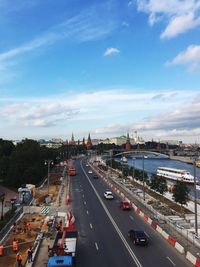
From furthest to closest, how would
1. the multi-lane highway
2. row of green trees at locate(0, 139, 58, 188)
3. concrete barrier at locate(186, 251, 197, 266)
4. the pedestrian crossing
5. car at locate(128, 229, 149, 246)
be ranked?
row of green trees at locate(0, 139, 58, 188)
the pedestrian crossing
car at locate(128, 229, 149, 246)
the multi-lane highway
concrete barrier at locate(186, 251, 197, 266)

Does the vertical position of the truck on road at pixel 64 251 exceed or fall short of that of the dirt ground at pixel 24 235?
it exceeds it

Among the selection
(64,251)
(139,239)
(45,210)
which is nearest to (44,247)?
(64,251)

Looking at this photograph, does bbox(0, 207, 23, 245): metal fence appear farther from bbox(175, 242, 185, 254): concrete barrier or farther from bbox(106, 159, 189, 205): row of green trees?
bbox(106, 159, 189, 205): row of green trees

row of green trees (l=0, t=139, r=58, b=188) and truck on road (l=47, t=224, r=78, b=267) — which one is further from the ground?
row of green trees (l=0, t=139, r=58, b=188)

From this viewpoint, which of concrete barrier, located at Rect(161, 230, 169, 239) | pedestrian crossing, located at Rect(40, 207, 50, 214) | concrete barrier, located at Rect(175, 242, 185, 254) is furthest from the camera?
pedestrian crossing, located at Rect(40, 207, 50, 214)

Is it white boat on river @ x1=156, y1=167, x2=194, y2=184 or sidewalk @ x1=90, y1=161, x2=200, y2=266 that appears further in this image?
white boat on river @ x1=156, y1=167, x2=194, y2=184

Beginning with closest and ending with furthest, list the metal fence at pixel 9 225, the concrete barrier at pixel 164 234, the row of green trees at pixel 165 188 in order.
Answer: the concrete barrier at pixel 164 234 < the metal fence at pixel 9 225 < the row of green trees at pixel 165 188

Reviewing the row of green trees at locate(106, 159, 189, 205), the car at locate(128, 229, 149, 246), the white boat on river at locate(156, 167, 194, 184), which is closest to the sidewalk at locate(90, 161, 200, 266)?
the car at locate(128, 229, 149, 246)

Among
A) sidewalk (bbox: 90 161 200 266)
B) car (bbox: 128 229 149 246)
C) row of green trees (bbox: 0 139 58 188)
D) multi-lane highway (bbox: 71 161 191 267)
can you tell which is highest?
row of green trees (bbox: 0 139 58 188)

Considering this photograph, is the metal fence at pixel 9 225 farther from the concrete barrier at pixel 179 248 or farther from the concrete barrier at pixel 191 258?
the concrete barrier at pixel 191 258

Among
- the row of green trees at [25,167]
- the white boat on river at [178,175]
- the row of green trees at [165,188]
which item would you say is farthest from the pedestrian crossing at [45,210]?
the white boat on river at [178,175]
